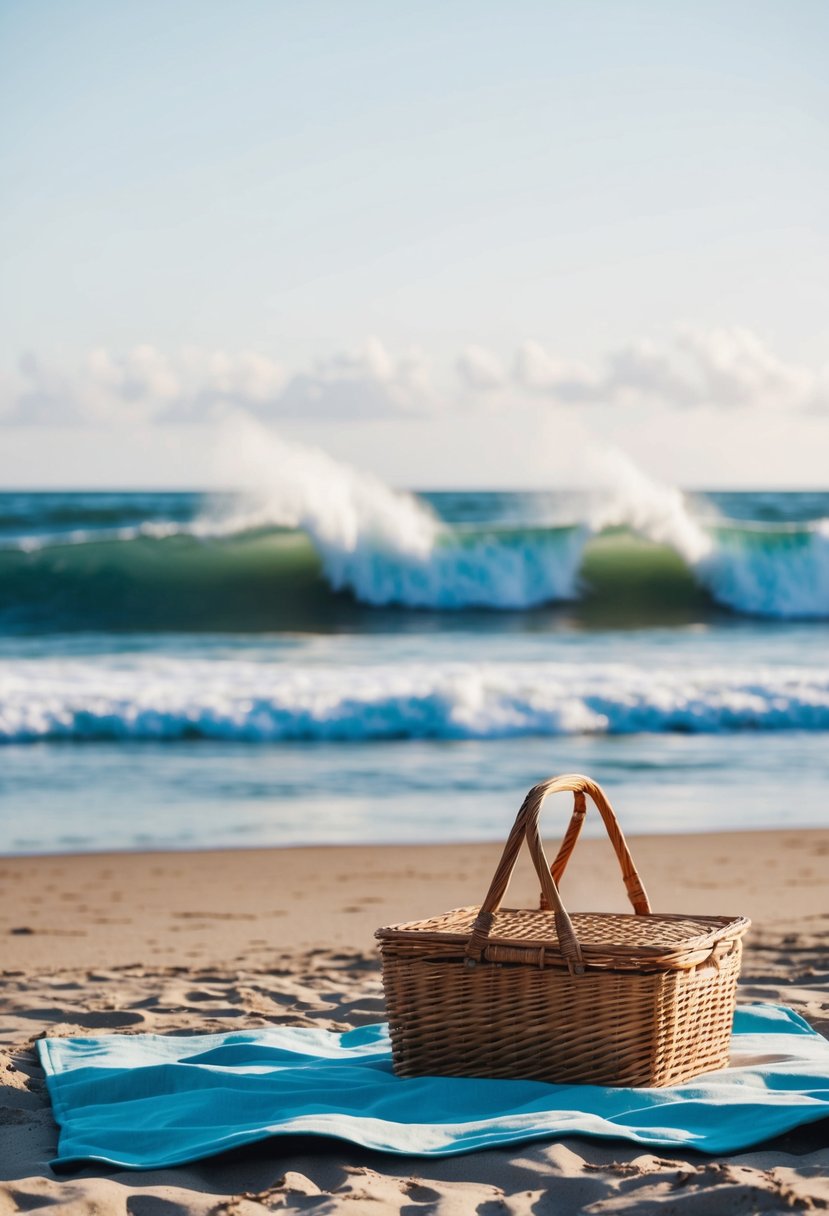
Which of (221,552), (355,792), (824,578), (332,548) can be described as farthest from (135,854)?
(824,578)

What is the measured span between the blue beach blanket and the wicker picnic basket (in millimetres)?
67

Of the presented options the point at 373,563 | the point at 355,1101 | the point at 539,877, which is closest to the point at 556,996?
the point at 539,877

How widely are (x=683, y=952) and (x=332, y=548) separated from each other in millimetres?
15434

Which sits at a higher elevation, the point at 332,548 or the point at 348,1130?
the point at 332,548

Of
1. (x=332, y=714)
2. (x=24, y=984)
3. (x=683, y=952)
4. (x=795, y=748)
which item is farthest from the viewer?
(x=332, y=714)

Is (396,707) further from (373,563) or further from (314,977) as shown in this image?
(373,563)

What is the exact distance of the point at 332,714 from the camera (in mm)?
10547

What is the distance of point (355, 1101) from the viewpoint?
3.08 m

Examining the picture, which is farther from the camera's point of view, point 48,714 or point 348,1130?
point 48,714

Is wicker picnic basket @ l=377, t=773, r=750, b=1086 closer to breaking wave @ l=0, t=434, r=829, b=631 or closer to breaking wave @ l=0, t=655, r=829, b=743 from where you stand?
breaking wave @ l=0, t=655, r=829, b=743

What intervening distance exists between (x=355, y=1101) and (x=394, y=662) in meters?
11.1

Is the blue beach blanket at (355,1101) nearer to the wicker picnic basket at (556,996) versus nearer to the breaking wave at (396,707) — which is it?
the wicker picnic basket at (556,996)

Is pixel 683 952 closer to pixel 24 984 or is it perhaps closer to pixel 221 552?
pixel 24 984

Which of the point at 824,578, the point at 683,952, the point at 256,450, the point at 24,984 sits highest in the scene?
the point at 256,450
